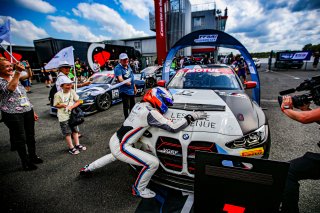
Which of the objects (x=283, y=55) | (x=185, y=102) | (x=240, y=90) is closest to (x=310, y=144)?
(x=240, y=90)

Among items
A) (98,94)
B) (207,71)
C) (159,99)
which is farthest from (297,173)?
(98,94)

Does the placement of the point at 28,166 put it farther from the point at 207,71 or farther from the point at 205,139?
the point at 207,71

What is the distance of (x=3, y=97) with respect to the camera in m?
2.43

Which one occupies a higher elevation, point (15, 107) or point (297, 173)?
point (15, 107)

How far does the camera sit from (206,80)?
343cm

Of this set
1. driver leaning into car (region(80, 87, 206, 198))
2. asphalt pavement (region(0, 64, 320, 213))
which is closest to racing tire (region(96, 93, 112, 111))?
asphalt pavement (region(0, 64, 320, 213))

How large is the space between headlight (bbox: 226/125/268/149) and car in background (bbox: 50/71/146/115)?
161 inches

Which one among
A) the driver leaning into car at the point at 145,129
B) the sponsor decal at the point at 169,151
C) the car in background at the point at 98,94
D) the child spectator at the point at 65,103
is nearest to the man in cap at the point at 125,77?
the car in background at the point at 98,94

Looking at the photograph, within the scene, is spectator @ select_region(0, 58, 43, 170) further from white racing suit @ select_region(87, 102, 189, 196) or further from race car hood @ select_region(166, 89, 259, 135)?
race car hood @ select_region(166, 89, 259, 135)

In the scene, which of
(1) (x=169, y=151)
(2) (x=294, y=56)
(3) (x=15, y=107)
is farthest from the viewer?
(2) (x=294, y=56)

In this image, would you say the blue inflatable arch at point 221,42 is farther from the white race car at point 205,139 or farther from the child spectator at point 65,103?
the child spectator at point 65,103

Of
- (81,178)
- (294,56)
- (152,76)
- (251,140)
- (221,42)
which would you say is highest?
(294,56)

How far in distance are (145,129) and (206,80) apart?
207 centimetres

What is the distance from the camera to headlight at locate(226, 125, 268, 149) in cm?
182
